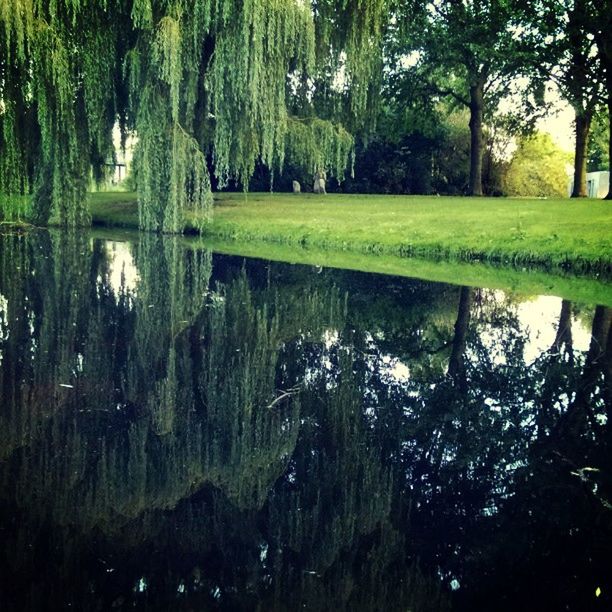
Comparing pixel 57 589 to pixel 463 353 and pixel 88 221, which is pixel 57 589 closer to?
pixel 463 353

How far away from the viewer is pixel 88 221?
66.8 feet

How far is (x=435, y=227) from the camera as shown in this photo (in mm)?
19047

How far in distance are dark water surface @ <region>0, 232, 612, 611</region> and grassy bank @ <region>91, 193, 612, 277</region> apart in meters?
7.77

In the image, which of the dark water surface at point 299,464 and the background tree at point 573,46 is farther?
the background tree at point 573,46

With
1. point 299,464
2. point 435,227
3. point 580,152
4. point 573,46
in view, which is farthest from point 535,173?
point 299,464

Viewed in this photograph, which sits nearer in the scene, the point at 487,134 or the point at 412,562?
the point at 412,562

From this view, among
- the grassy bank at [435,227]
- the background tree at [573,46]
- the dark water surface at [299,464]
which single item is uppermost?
the background tree at [573,46]

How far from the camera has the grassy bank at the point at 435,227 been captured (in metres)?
15.5

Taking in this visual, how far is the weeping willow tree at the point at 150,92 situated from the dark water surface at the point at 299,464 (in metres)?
9.21

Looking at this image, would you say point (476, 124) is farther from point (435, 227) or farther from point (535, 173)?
point (435, 227)

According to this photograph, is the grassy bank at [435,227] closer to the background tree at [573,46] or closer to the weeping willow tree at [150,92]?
the weeping willow tree at [150,92]

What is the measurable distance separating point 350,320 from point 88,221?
13399mm

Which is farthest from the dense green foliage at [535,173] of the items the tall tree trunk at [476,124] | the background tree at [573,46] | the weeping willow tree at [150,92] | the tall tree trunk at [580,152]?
the weeping willow tree at [150,92]

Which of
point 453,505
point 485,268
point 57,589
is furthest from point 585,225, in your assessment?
point 57,589
